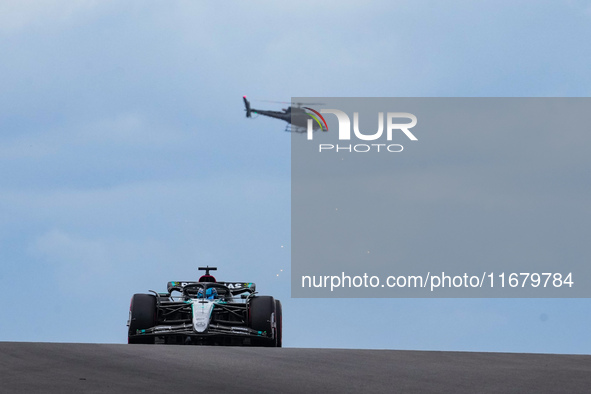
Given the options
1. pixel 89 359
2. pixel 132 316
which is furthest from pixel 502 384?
pixel 132 316

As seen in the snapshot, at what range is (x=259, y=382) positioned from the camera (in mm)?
10578

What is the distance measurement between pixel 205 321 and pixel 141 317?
4.82 ft

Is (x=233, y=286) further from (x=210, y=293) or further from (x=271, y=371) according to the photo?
(x=271, y=371)

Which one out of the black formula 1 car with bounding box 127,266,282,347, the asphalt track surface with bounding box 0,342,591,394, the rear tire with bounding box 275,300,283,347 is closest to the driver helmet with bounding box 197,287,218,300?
the black formula 1 car with bounding box 127,266,282,347

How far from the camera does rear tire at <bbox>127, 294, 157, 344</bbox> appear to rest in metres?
19.8

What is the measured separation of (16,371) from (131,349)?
320 centimetres

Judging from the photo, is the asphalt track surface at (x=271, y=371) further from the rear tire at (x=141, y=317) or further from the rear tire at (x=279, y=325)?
the rear tire at (x=279, y=325)

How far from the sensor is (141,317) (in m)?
19.8

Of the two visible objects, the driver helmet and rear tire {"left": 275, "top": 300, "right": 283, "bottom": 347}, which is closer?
rear tire {"left": 275, "top": 300, "right": 283, "bottom": 347}

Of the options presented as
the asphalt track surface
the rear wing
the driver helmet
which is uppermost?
the rear wing

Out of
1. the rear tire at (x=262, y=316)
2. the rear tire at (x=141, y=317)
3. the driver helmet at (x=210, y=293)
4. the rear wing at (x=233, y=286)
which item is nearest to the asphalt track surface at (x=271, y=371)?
the rear tire at (x=262, y=316)

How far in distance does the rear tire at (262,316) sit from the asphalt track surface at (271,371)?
4.85 metres

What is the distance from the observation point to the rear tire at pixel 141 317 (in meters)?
19.8

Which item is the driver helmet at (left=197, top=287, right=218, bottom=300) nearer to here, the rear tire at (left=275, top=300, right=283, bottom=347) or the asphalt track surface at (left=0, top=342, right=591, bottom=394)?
the rear tire at (left=275, top=300, right=283, bottom=347)
